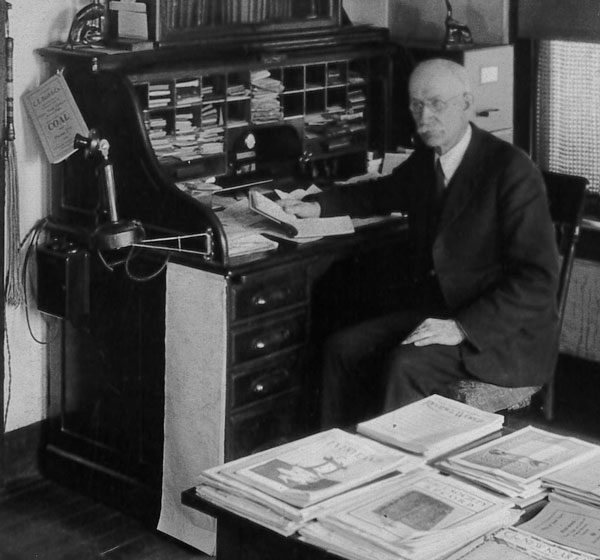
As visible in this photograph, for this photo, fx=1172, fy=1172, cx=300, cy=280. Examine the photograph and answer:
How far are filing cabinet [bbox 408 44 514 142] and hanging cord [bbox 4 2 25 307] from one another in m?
1.57

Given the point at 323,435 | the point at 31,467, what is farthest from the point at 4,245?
the point at 323,435

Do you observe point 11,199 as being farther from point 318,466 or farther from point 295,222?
point 318,466

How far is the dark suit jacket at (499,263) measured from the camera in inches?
124

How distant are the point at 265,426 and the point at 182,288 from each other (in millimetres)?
493

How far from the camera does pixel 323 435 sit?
7.56ft

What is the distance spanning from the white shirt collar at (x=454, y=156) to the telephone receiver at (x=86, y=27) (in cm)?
115

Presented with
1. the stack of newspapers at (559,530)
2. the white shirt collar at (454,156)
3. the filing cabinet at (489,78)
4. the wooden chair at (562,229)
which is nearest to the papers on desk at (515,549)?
the stack of newspapers at (559,530)

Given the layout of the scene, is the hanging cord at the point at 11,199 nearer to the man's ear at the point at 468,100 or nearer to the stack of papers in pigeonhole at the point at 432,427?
the man's ear at the point at 468,100

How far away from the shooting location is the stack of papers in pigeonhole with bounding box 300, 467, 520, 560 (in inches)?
72.9

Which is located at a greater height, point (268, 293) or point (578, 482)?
point (268, 293)

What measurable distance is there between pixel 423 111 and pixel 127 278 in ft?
3.31

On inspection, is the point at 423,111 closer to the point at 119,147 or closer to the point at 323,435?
the point at 119,147

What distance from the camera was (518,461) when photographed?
2.20 m

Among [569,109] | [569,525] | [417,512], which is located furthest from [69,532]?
[569,109]
